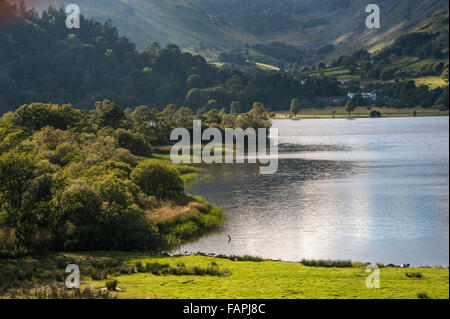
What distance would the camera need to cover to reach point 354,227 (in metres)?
55.8

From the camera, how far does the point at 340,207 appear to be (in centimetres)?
6738

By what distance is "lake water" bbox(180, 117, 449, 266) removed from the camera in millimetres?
47500

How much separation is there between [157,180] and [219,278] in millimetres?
29379

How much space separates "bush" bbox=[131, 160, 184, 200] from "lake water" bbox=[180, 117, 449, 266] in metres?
8.48

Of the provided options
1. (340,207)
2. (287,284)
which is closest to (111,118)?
(340,207)

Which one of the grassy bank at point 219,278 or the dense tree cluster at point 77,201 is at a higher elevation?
the dense tree cluster at point 77,201

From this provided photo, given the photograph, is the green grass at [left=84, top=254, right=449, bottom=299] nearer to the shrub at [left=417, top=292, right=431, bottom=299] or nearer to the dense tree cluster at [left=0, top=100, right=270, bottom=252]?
the shrub at [left=417, top=292, right=431, bottom=299]

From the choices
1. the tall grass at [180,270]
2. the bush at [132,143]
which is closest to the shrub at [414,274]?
the tall grass at [180,270]

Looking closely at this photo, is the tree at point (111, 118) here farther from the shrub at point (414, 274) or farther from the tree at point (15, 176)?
the shrub at point (414, 274)

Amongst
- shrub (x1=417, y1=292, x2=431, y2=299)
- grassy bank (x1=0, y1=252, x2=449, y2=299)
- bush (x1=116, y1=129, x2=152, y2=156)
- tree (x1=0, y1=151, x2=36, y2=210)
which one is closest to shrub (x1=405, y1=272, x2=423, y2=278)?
grassy bank (x1=0, y1=252, x2=449, y2=299)

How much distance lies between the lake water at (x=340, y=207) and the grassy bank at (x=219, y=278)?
7722 mm

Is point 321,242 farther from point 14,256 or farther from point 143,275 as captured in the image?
point 14,256

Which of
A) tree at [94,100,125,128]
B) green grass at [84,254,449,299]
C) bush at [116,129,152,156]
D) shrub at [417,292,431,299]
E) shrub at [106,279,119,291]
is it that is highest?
tree at [94,100,125,128]

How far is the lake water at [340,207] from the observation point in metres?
47.5
